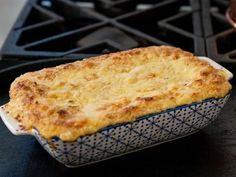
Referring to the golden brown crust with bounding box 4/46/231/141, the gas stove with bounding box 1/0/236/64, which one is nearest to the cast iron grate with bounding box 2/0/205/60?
the gas stove with bounding box 1/0/236/64

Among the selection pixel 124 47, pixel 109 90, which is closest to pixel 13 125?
pixel 109 90

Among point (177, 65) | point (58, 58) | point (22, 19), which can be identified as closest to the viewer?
point (177, 65)

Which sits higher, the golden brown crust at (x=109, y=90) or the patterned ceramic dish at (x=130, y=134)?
A: the golden brown crust at (x=109, y=90)

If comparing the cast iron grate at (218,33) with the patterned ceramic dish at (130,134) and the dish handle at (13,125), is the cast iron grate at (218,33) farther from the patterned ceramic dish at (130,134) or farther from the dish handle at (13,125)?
the dish handle at (13,125)

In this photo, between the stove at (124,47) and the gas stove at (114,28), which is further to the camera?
the gas stove at (114,28)

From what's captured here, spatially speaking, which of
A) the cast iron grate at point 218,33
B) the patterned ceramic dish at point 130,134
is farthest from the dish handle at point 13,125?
the cast iron grate at point 218,33

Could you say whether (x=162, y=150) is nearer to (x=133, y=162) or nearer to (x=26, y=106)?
(x=133, y=162)

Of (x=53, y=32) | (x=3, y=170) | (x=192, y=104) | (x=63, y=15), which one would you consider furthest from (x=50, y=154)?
(x=63, y=15)
